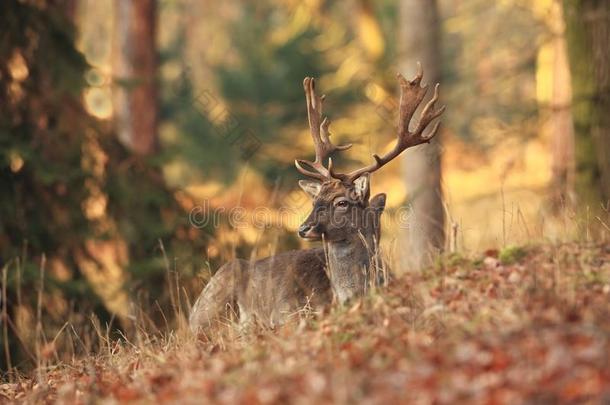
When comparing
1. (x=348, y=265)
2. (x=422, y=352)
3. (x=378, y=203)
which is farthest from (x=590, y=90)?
(x=422, y=352)

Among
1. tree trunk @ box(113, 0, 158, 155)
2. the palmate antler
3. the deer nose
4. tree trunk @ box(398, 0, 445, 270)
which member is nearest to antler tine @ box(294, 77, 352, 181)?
the palmate antler

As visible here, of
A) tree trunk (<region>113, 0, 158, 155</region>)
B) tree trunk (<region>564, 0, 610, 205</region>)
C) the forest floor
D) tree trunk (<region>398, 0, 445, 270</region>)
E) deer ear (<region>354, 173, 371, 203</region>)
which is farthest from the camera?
tree trunk (<region>113, 0, 158, 155</region>)

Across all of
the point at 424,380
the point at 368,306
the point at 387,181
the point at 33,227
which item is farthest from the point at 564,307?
the point at 387,181

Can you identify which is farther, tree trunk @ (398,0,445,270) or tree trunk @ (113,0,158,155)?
tree trunk @ (113,0,158,155)

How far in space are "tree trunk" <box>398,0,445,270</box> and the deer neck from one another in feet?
12.2

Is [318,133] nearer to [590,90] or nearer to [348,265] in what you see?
[348,265]

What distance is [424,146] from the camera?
12.8 metres

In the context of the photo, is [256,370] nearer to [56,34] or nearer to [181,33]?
[56,34]

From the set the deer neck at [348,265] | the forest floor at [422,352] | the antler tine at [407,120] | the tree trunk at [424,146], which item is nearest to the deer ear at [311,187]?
the antler tine at [407,120]

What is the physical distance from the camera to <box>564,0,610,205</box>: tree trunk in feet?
36.3

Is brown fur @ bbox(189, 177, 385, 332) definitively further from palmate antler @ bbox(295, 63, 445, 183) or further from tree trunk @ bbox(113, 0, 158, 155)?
tree trunk @ bbox(113, 0, 158, 155)

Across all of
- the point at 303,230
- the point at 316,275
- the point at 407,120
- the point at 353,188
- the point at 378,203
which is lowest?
the point at 316,275

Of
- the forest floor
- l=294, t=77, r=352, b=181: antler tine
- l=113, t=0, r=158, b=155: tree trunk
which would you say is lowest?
the forest floor

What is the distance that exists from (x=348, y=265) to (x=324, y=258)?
1.45ft
